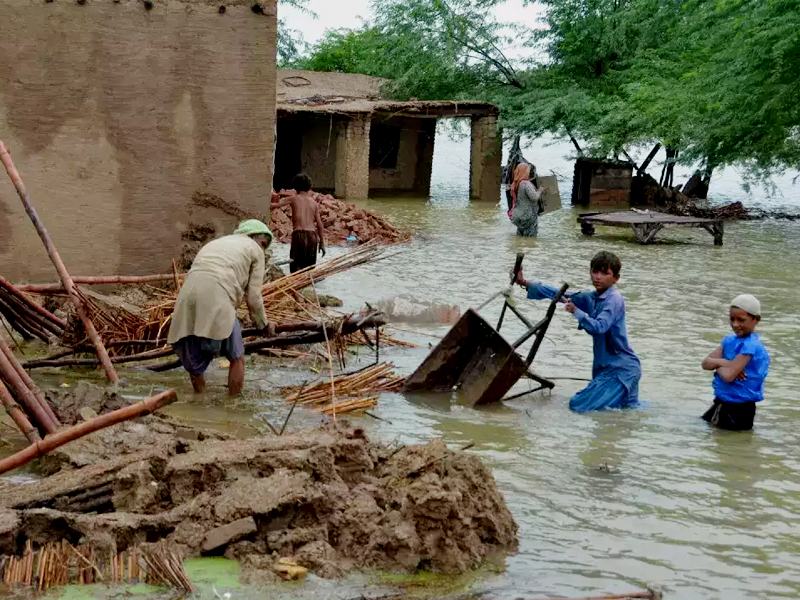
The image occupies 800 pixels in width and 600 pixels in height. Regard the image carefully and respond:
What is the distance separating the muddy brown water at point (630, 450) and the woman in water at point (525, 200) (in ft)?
17.5

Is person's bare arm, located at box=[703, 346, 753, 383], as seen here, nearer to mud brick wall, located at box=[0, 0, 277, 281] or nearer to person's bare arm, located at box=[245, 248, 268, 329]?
person's bare arm, located at box=[245, 248, 268, 329]

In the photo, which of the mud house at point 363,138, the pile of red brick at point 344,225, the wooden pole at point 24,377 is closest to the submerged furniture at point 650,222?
the pile of red brick at point 344,225

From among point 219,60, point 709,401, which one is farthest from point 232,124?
point 709,401

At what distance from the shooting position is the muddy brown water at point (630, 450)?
5020 mm

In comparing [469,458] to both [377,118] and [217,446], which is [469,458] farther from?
[377,118]

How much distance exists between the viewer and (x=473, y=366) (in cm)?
805

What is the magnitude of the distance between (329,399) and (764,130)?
16.5 meters

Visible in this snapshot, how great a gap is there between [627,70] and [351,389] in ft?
77.2

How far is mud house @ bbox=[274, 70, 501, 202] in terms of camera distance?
2681 cm

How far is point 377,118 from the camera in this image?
29.0m

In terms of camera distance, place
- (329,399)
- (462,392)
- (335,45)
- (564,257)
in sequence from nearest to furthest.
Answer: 1. (329,399)
2. (462,392)
3. (564,257)
4. (335,45)

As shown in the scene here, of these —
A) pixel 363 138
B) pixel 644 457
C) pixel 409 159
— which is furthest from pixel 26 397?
pixel 409 159

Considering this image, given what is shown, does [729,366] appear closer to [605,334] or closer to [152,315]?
[605,334]

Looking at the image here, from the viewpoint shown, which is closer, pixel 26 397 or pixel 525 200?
pixel 26 397
